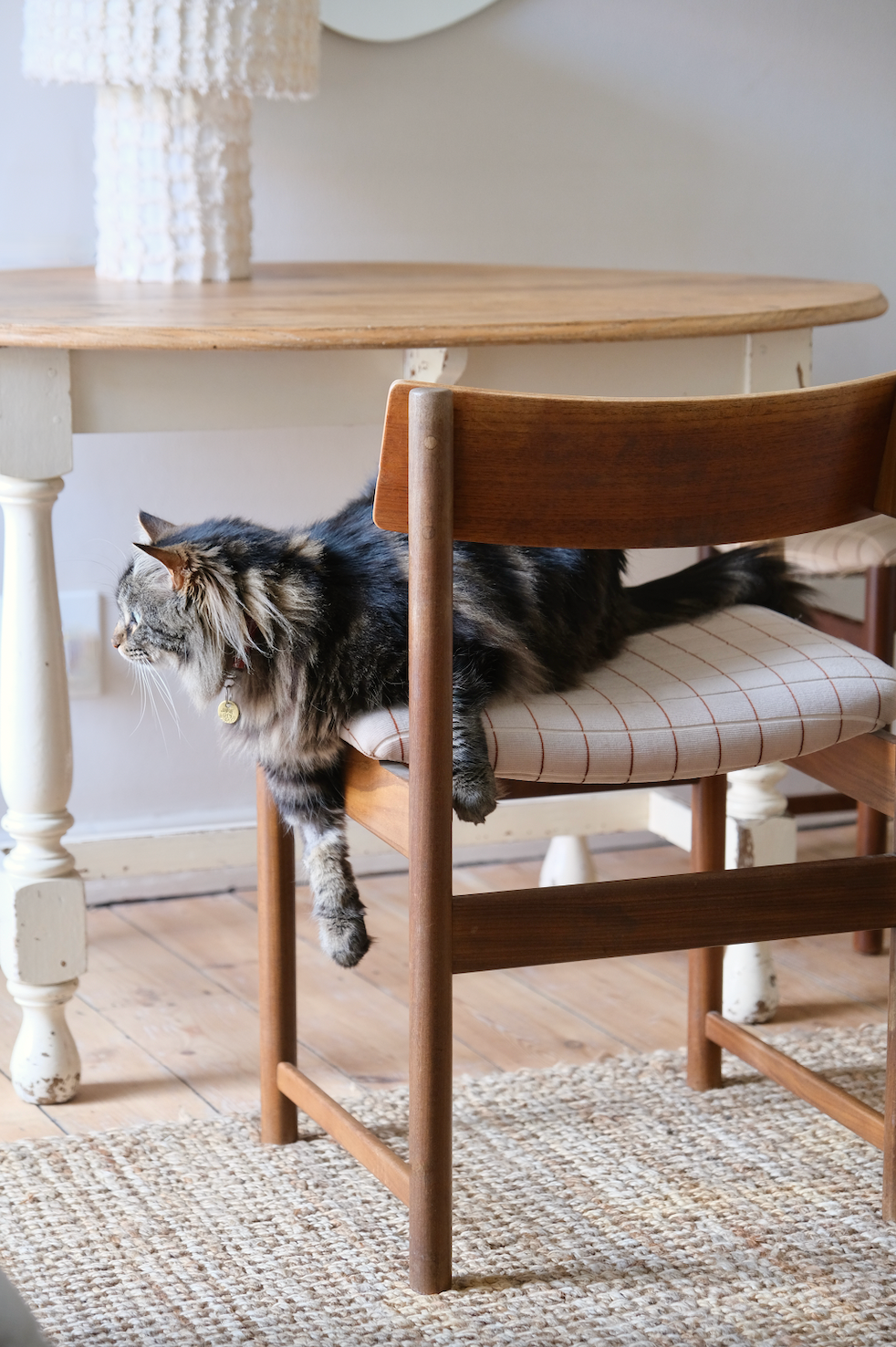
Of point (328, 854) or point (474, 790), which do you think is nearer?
point (474, 790)

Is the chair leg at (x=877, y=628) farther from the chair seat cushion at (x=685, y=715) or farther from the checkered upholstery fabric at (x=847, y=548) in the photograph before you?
the chair seat cushion at (x=685, y=715)

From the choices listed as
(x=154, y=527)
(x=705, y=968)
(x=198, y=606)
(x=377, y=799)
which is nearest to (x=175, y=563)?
(x=198, y=606)

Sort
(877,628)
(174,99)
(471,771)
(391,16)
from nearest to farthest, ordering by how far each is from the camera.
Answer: (471,771) → (174,99) → (877,628) → (391,16)

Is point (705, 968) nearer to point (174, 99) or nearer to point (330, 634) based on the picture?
point (330, 634)

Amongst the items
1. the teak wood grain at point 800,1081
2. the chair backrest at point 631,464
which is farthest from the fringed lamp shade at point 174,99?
the teak wood grain at point 800,1081

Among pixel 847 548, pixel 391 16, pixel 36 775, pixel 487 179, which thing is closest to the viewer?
pixel 36 775

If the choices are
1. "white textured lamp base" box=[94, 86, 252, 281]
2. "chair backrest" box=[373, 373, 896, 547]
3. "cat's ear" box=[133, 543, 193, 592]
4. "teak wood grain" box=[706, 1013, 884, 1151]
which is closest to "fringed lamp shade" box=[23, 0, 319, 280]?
"white textured lamp base" box=[94, 86, 252, 281]

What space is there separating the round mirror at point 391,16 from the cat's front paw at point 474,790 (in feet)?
4.13

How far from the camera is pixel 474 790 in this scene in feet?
3.71

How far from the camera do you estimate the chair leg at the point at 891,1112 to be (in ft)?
4.25

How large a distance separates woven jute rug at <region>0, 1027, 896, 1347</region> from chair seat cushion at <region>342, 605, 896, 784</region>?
16.5 inches

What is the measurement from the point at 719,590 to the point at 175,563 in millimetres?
528

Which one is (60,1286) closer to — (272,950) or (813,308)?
(272,950)

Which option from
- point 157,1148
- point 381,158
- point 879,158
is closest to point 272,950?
point 157,1148
